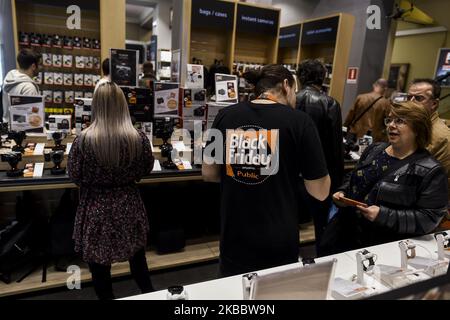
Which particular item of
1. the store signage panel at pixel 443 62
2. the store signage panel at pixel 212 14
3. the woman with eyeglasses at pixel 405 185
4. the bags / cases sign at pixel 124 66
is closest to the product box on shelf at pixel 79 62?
the store signage panel at pixel 212 14

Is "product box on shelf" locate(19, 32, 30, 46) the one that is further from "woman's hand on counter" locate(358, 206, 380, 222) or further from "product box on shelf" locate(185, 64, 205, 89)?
"woman's hand on counter" locate(358, 206, 380, 222)

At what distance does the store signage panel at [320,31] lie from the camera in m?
5.83

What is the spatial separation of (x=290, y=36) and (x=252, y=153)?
6.39 metres

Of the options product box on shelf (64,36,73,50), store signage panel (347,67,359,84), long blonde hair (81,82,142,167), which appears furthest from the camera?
store signage panel (347,67,359,84)

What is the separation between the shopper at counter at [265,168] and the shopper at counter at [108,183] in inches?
21.7

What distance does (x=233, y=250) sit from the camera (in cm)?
154

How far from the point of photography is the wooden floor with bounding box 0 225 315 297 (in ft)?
8.00

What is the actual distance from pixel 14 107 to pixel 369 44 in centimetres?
558

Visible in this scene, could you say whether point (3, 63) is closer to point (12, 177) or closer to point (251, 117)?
point (12, 177)

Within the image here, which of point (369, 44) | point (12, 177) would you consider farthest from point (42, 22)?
point (369, 44)

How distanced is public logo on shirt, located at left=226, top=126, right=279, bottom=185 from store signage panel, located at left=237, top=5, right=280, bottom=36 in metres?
4.14

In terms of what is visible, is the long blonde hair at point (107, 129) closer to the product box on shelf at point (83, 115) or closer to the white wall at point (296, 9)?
the product box on shelf at point (83, 115)

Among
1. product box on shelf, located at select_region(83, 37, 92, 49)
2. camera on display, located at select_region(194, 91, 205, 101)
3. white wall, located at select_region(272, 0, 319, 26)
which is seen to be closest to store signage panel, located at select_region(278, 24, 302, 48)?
white wall, located at select_region(272, 0, 319, 26)

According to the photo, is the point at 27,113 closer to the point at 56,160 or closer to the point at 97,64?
the point at 56,160
